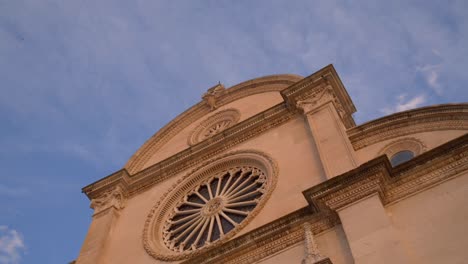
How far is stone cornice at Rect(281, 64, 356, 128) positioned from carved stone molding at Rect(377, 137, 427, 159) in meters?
2.40

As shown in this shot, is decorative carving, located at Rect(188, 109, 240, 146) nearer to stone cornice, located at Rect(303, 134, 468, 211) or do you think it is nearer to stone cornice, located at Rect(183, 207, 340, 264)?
stone cornice, located at Rect(183, 207, 340, 264)

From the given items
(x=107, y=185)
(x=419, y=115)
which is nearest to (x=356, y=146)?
(x=419, y=115)

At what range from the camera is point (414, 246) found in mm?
10805

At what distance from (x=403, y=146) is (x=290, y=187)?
3163 millimetres

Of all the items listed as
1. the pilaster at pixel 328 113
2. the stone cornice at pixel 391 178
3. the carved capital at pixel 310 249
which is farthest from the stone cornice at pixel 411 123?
the carved capital at pixel 310 249

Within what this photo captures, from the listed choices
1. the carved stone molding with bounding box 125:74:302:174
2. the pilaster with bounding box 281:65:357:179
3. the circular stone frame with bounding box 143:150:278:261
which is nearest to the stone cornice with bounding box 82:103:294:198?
the circular stone frame with bounding box 143:150:278:261

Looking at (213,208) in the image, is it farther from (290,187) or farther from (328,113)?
(328,113)

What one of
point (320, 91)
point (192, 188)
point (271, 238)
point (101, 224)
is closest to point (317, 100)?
point (320, 91)

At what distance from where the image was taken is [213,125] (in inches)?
822

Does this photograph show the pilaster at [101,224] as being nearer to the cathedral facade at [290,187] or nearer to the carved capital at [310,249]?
the cathedral facade at [290,187]

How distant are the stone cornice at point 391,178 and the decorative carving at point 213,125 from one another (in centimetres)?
816

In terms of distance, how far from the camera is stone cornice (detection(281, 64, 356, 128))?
16.4 metres

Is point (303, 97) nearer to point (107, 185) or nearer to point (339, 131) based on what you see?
point (339, 131)

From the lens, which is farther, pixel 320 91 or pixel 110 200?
pixel 110 200
